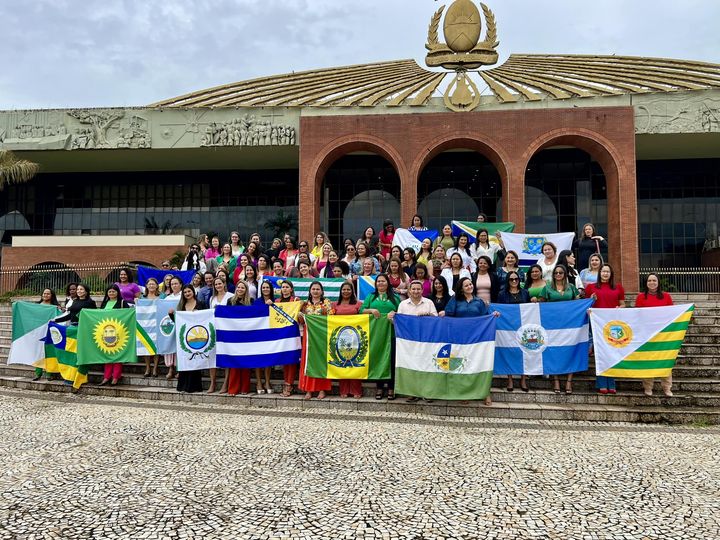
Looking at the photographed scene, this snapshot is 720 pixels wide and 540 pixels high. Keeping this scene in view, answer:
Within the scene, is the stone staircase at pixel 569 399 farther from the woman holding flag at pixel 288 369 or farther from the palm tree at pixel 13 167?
the palm tree at pixel 13 167

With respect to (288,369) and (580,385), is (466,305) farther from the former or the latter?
(288,369)

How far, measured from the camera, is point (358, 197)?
23578mm

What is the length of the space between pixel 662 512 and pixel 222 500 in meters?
3.68

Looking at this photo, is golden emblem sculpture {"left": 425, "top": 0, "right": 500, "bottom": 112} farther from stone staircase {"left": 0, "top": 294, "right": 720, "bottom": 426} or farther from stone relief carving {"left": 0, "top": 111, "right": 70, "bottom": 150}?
stone relief carving {"left": 0, "top": 111, "right": 70, "bottom": 150}

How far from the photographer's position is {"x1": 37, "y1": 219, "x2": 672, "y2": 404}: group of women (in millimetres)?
7637

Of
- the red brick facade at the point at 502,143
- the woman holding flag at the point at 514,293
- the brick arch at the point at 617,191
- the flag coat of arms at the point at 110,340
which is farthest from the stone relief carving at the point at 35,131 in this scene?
the woman holding flag at the point at 514,293

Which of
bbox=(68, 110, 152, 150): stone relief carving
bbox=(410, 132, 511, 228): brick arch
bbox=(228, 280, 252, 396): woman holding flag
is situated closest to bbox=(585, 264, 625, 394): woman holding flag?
bbox=(228, 280, 252, 396): woman holding flag

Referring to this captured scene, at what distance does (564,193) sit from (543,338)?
56.3 ft

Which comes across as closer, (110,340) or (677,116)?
(110,340)

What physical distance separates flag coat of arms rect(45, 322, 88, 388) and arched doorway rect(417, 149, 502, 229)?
16.7 meters

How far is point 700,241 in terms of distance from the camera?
917 inches

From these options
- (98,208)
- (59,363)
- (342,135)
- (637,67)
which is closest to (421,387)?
(59,363)

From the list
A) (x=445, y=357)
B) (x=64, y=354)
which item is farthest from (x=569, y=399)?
(x=64, y=354)

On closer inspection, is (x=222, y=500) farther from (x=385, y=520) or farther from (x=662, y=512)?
(x=662, y=512)
